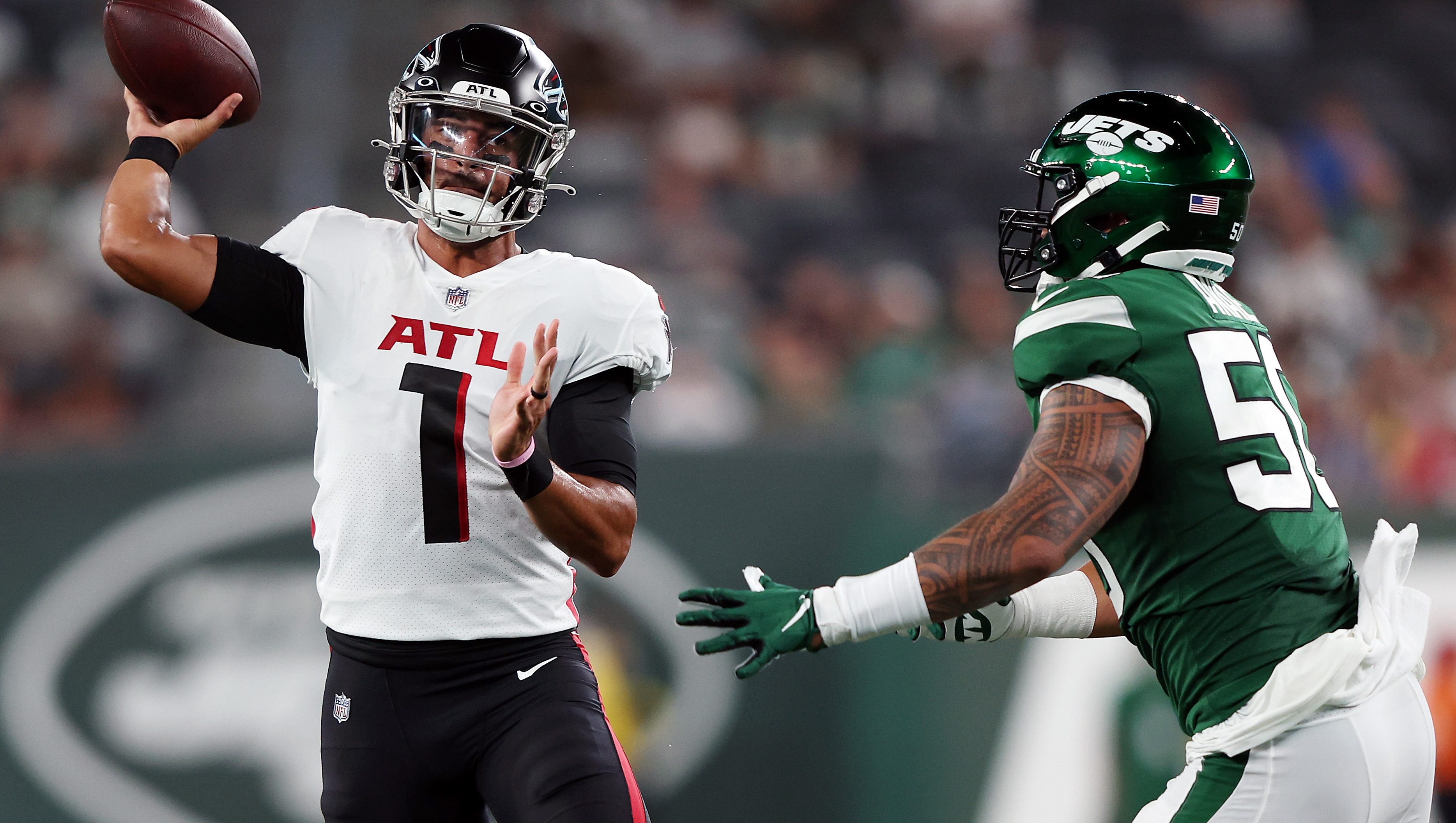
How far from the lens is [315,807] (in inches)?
199

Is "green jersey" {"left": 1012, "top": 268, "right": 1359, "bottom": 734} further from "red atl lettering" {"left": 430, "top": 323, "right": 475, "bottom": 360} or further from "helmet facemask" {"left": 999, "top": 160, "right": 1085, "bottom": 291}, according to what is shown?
"red atl lettering" {"left": 430, "top": 323, "right": 475, "bottom": 360}

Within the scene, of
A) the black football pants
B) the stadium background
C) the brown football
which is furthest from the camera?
the stadium background

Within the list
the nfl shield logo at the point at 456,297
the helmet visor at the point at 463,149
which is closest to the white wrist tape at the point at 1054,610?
the nfl shield logo at the point at 456,297

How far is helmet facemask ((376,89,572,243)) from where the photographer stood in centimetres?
288

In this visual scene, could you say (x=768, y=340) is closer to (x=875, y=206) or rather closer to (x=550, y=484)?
(x=875, y=206)

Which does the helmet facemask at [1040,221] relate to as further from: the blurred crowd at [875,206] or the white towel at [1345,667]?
the blurred crowd at [875,206]

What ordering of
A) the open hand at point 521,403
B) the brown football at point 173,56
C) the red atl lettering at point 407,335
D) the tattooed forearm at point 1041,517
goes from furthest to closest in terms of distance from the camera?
the brown football at point 173,56, the red atl lettering at point 407,335, the open hand at point 521,403, the tattooed forearm at point 1041,517

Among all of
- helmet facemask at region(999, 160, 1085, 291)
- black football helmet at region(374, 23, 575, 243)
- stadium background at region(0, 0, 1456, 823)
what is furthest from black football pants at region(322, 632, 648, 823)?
stadium background at region(0, 0, 1456, 823)

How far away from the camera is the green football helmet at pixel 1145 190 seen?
2.72 meters

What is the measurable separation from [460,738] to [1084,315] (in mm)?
1431

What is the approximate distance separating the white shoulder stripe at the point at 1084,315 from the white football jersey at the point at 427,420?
81cm

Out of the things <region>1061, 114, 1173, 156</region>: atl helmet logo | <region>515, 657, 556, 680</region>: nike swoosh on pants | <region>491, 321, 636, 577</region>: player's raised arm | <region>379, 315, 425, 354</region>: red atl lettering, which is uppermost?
<region>1061, 114, 1173, 156</region>: atl helmet logo

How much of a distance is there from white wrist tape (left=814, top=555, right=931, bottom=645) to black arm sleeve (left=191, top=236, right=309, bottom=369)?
125cm

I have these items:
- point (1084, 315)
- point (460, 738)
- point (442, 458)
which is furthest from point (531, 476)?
point (1084, 315)
